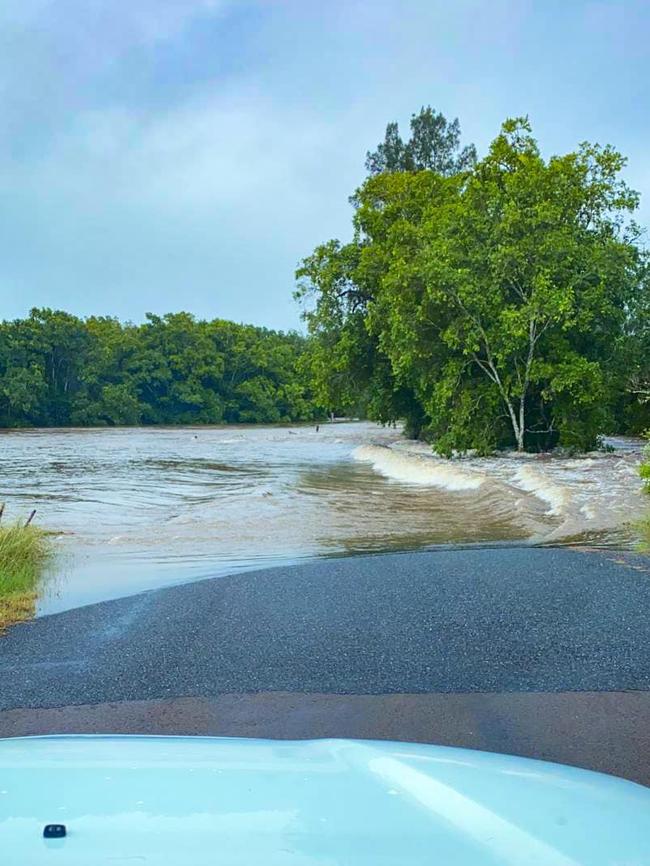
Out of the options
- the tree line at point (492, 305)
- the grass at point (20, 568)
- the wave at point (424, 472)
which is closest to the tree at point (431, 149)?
the tree line at point (492, 305)

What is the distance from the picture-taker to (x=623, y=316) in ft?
85.3

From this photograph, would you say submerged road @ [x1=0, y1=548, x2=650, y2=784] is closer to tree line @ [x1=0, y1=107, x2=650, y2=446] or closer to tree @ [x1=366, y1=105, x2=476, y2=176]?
tree line @ [x1=0, y1=107, x2=650, y2=446]

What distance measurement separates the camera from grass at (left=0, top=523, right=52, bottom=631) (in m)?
6.87

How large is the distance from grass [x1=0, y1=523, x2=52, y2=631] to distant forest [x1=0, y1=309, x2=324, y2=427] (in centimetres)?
5425

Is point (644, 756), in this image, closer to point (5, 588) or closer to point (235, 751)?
point (235, 751)

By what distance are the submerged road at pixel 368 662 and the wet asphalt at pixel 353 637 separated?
0.02m

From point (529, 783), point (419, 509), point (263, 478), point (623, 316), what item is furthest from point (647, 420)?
point (529, 783)

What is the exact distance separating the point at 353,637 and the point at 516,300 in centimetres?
2203

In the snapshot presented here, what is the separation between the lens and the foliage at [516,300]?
81.8 ft

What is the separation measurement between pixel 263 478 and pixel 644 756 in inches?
743

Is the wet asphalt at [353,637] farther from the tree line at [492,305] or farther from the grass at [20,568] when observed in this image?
the tree line at [492,305]

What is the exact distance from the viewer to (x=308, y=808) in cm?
193

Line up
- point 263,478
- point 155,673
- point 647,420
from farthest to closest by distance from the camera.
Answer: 1. point 647,420
2. point 263,478
3. point 155,673

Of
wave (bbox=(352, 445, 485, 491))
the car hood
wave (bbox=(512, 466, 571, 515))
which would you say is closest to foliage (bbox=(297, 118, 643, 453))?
wave (bbox=(352, 445, 485, 491))
